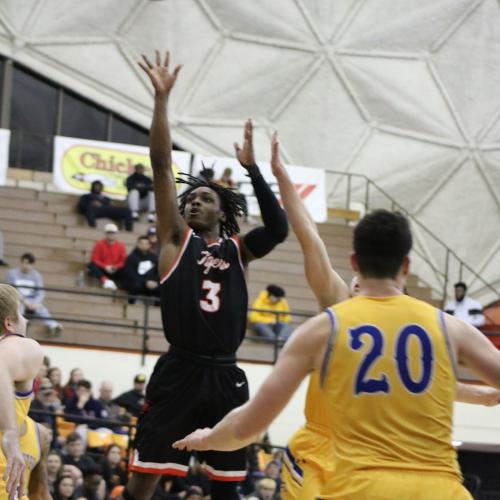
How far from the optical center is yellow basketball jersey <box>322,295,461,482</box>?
4.83m

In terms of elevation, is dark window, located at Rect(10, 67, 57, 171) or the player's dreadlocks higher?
dark window, located at Rect(10, 67, 57, 171)

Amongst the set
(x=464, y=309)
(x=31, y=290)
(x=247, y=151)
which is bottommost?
(x=247, y=151)

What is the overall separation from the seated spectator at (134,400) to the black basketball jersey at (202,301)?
285 inches

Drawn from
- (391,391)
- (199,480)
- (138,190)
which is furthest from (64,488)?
(138,190)

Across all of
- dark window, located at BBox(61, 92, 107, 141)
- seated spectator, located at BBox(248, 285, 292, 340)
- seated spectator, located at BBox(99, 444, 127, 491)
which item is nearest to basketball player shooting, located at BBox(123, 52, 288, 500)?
seated spectator, located at BBox(99, 444, 127, 491)

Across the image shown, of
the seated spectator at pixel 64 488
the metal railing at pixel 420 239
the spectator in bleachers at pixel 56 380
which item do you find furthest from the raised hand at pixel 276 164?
the metal railing at pixel 420 239

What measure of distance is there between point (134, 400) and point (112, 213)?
7.26 meters

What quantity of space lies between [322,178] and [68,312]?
6525 mm

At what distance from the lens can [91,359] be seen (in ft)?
59.9

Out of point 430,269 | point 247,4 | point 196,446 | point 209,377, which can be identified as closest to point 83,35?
point 247,4

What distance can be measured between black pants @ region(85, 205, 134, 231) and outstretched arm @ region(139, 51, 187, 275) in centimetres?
1440

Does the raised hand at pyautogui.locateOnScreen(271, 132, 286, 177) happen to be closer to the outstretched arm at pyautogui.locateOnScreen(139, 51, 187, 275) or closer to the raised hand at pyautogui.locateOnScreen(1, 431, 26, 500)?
the outstretched arm at pyautogui.locateOnScreen(139, 51, 187, 275)

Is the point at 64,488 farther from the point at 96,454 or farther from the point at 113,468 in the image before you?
the point at 96,454

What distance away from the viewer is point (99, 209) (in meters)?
22.2
